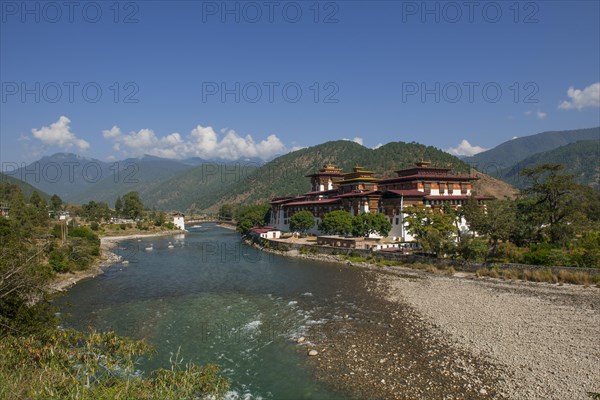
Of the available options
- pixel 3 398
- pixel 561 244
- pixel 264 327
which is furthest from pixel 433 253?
pixel 3 398

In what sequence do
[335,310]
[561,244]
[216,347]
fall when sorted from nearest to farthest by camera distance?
[216,347] < [335,310] < [561,244]

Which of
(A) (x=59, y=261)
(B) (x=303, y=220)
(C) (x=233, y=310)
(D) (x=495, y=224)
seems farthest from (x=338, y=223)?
(A) (x=59, y=261)

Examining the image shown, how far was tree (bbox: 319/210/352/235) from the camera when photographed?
58656mm

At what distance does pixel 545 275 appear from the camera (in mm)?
33156

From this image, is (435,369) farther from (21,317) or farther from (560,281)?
(560,281)

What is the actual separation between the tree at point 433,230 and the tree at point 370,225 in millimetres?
4862

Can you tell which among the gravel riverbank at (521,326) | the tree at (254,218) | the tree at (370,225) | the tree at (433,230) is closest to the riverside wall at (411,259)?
the tree at (433,230)

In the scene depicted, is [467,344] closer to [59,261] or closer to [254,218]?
[59,261]

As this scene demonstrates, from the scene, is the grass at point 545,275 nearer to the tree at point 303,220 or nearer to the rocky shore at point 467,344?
the rocky shore at point 467,344

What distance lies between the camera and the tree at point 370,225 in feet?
182

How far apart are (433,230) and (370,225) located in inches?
501

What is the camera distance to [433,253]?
44156 mm

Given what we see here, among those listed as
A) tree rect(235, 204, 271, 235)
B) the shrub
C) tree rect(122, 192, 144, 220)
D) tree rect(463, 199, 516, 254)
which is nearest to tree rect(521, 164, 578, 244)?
tree rect(463, 199, 516, 254)

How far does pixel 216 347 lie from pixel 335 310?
31.9 feet
